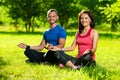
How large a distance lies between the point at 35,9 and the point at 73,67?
35455 mm

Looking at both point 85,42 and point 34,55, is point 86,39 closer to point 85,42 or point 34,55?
point 85,42

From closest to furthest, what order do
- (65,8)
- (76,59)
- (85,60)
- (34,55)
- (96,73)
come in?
(96,73) < (85,60) < (76,59) < (34,55) < (65,8)

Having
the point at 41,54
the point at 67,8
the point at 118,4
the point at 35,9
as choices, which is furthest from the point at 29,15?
the point at 41,54

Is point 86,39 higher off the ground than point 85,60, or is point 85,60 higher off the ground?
point 86,39

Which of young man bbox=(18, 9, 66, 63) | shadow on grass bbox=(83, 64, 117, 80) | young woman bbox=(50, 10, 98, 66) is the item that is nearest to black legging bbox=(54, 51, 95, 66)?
young woman bbox=(50, 10, 98, 66)

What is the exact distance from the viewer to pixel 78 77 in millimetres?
8297

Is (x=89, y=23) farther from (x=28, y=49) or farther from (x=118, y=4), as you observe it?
(x=118, y=4)

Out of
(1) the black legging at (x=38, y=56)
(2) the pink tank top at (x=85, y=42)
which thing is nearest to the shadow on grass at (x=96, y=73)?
(2) the pink tank top at (x=85, y=42)

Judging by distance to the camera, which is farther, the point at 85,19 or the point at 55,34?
the point at 55,34

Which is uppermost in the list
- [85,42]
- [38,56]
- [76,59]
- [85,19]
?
[85,19]

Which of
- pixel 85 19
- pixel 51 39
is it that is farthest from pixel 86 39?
pixel 51 39

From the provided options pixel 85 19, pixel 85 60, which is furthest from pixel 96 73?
pixel 85 19

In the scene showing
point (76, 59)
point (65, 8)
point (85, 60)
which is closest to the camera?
point (85, 60)

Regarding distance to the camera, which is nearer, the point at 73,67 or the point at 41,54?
the point at 73,67
